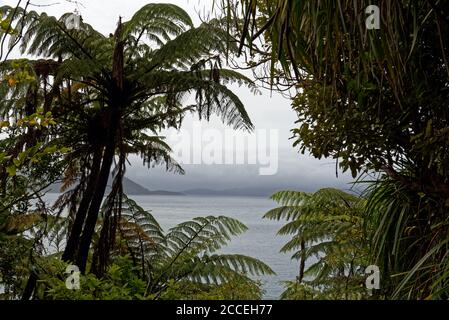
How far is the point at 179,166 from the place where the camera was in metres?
7.21

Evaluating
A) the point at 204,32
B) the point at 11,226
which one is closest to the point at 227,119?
the point at 204,32

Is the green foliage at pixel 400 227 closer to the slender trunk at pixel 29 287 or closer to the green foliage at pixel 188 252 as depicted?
the green foliage at pixel 188 252

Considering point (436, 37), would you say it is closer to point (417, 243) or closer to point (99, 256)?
point (417, 243)

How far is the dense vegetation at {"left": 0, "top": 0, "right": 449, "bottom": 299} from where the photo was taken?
85.0 inches

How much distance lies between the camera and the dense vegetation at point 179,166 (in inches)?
85.0

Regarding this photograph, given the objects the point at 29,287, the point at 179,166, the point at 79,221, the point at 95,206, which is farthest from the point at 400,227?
the point at 179,166

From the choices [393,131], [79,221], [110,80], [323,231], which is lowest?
[323,231]

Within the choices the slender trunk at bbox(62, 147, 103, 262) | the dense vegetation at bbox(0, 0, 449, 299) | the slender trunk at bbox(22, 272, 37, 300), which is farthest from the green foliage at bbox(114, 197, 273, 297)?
the slender trunk at bbox(22, 272, 37, 300)

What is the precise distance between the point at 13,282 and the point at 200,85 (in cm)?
252

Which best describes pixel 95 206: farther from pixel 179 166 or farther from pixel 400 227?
pixel 400 227

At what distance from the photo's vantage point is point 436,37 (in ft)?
7.02

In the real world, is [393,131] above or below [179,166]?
above

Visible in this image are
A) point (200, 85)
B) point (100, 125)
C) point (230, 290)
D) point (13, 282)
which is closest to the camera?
point (230, 290)

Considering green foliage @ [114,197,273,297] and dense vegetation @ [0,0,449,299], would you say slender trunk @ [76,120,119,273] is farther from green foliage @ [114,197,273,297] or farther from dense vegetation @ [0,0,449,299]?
green foliage @ [114,197,273,297]
